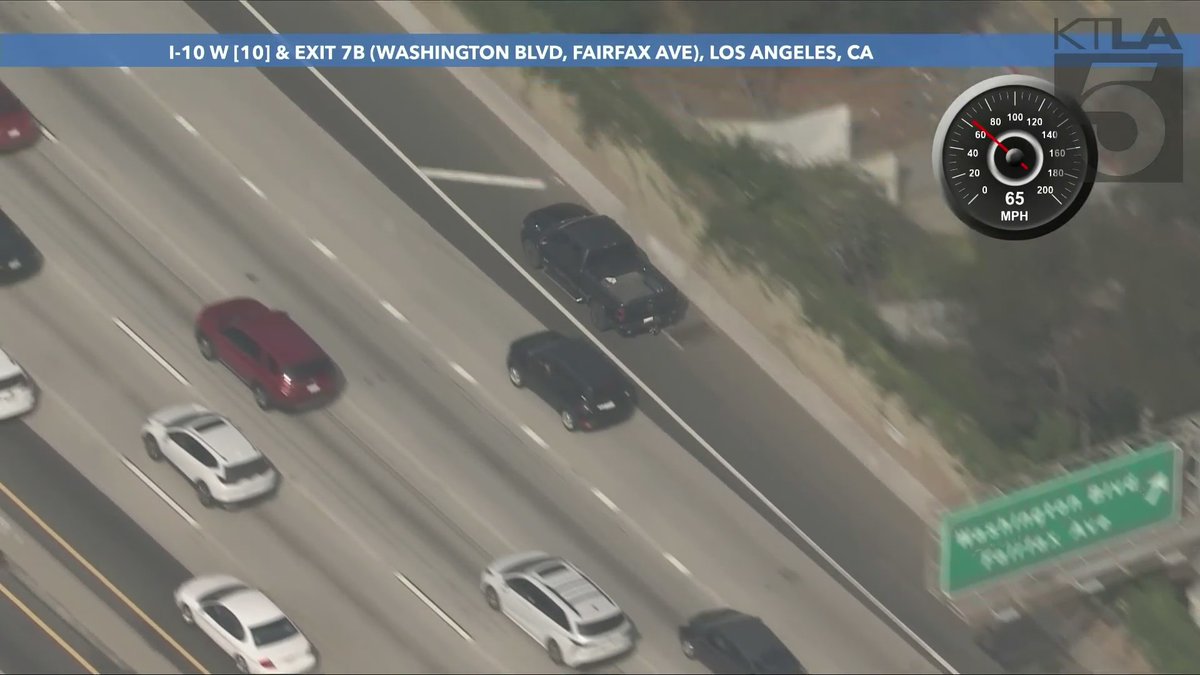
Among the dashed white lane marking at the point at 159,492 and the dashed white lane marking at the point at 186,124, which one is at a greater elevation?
the dashed white lane marking at the point at 186,124

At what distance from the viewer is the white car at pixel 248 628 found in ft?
111

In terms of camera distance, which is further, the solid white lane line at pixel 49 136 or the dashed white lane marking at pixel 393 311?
the solid white lane line at pixel 49 136

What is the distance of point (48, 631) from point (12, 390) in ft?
19.3

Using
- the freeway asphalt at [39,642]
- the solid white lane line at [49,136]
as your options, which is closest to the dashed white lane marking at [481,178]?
the solid white lane line at [49,136]

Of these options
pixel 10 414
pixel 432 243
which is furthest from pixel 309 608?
pixel 432 243

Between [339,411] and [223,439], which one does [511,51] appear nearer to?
[339,411]

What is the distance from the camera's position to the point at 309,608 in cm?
3559

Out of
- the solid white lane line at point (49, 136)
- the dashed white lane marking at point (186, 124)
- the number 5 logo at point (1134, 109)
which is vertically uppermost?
the number 5 logo at point (1134, 109)

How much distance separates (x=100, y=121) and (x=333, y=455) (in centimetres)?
1172

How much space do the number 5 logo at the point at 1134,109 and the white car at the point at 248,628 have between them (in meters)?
20.8

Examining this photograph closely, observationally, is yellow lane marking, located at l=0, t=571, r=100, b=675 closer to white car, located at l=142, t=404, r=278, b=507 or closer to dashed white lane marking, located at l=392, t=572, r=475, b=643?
white car, located at l=142, t=404, r=278, b=507

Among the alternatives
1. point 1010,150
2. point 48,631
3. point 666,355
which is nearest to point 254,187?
point 666,355

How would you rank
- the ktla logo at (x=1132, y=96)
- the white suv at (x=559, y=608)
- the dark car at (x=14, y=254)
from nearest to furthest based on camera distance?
the white suv at (x=559, y=608)
the dark car at (x=14, y=254)
the ktla logo at (x=1132, y=96)

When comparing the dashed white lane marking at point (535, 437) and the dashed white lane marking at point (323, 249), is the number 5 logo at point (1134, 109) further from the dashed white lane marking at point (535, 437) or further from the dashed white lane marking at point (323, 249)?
the dashed white lane marking at point (323, 249)
